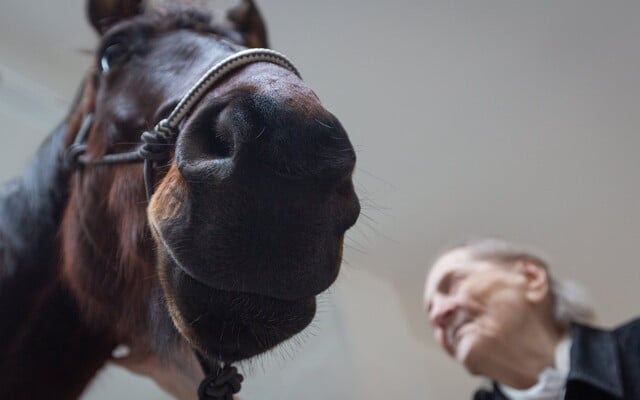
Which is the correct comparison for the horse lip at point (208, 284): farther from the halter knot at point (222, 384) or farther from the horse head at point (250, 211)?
the halter knot at point (222, 384)

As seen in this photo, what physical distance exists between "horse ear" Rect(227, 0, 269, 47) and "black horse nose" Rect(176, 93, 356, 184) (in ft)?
1.33

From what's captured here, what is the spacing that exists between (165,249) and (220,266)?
67 mm

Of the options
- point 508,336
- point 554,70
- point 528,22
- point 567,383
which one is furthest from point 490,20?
point 567,383

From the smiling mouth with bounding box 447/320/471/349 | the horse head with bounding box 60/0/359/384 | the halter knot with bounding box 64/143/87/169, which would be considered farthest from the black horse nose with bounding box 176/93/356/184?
the smiling mouth with bounding box 447/320/471/349

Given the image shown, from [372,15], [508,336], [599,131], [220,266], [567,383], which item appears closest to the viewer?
[220,266]

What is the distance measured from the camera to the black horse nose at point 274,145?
0.37m

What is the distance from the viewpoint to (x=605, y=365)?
3.08ft

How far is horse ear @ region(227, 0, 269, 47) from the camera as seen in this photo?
0.78 meters

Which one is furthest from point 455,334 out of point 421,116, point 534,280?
point 421,116

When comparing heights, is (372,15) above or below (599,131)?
above

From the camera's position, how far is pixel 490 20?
1.31m

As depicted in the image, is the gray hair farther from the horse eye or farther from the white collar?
the horse eye

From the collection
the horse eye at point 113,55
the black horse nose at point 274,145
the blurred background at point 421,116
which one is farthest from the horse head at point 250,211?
the blurred background at point 421,116

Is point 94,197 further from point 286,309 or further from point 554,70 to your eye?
point 554,70
